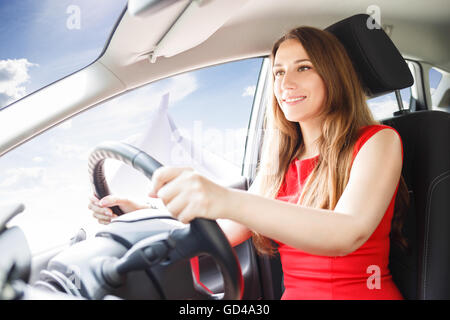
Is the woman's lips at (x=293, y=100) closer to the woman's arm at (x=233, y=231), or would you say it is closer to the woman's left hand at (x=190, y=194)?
the woman's arm at (x=233, y=231)

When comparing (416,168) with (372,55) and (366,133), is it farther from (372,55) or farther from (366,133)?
(372,55)

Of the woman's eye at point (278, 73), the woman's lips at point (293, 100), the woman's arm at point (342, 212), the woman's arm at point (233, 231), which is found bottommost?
the woman's arm at point (233, 231)

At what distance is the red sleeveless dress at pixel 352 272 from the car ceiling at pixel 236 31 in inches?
21.7

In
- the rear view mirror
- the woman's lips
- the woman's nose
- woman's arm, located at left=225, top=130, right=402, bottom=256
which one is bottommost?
woman's arm, located at left=225, top=130, right=402, bottom=256

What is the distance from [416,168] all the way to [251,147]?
752 mm

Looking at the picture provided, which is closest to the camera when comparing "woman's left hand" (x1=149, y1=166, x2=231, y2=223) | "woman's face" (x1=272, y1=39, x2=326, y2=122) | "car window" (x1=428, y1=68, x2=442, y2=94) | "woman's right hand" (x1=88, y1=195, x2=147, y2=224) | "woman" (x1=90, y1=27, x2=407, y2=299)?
"woman's left hand" (x1=149, y1=166, x2=231, y2=223)

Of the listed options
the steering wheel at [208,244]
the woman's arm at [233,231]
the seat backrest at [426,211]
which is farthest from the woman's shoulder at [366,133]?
the steering wheel at [208,244]

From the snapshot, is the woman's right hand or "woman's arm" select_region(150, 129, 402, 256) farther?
the woman's right hand

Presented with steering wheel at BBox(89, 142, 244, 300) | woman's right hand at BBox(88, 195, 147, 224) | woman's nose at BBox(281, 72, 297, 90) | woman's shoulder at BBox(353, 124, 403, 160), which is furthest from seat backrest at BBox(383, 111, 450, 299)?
woman's right hand at BBox(88, 195, 147, 224)

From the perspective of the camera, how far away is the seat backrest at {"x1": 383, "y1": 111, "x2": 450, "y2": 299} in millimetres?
938

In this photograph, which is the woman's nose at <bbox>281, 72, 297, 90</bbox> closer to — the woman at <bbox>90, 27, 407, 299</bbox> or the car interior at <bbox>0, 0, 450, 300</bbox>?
the woman at <bbox>90, 27, 407, 299</bbox>

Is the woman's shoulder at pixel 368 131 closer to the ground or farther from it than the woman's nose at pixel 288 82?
closer to the ground

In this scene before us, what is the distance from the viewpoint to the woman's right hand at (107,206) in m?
0.89

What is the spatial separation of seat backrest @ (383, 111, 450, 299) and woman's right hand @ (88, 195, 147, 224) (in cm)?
74
